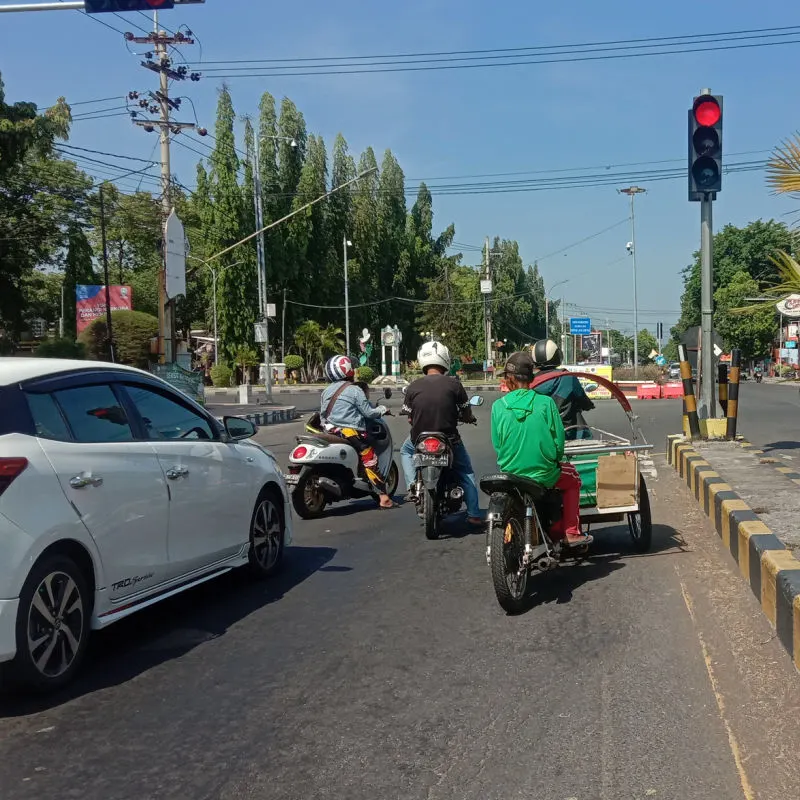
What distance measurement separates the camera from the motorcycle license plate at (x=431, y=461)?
752 centimetres

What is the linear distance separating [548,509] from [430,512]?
1.96 m

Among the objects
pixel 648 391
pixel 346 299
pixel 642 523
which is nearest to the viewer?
pixel 642 523

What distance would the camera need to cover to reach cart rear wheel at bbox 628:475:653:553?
695 cm

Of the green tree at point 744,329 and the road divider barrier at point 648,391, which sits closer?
the road divider barrier at point 648,391

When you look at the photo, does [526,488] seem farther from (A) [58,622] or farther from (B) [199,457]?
(A) [58,622]

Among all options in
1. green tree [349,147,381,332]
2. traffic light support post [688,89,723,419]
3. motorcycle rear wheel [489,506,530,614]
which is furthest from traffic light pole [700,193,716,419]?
green tree [349,147,381,332]

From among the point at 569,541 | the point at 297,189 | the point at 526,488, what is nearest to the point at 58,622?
the point at 526,488

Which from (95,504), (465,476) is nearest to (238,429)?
(95,504)

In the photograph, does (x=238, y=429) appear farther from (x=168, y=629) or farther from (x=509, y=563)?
(x=509, y=563)

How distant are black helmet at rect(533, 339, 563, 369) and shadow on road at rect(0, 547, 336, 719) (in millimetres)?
2244

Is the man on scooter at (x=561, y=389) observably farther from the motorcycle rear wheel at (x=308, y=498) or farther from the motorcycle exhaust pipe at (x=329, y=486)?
the motorcycle rear wheel at (x=308, y=498)

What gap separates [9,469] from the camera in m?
3.85

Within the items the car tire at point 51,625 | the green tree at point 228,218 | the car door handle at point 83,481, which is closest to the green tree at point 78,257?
the green tree at point 228,218

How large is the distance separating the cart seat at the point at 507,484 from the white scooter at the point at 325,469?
11.9 feet
